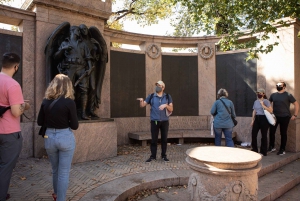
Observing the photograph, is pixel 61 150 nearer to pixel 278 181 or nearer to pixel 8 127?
pixel 8 127

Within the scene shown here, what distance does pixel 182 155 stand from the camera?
21.5 ft

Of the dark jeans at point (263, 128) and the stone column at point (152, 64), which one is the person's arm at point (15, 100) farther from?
the stone column at point (152, 64)

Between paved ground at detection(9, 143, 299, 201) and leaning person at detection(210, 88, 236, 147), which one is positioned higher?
leaning person at detection(210, 88, 236, 147)

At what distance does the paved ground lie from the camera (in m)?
3.80

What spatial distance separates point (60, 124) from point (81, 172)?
2.29 meters

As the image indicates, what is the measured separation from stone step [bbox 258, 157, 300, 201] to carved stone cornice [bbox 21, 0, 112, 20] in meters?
6.11

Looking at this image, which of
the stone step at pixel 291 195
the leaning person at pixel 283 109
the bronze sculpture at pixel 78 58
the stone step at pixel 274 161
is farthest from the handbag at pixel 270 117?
the bronze sculpture at pixel 78 58

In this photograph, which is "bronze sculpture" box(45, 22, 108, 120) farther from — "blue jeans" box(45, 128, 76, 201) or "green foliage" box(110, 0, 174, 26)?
"green foliage" box(110, 0, 174, 26)

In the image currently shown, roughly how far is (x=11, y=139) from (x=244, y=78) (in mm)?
7476

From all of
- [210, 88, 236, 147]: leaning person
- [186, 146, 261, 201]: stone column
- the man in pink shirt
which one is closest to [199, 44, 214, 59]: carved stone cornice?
[210, 88, 236, 147]: leaning person

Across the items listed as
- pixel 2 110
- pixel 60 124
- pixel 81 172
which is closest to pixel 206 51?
pixel 81 172

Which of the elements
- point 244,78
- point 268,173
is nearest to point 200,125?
point 244,78

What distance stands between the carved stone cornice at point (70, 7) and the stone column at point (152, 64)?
6.59 ft

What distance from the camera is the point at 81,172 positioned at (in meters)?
4.89
